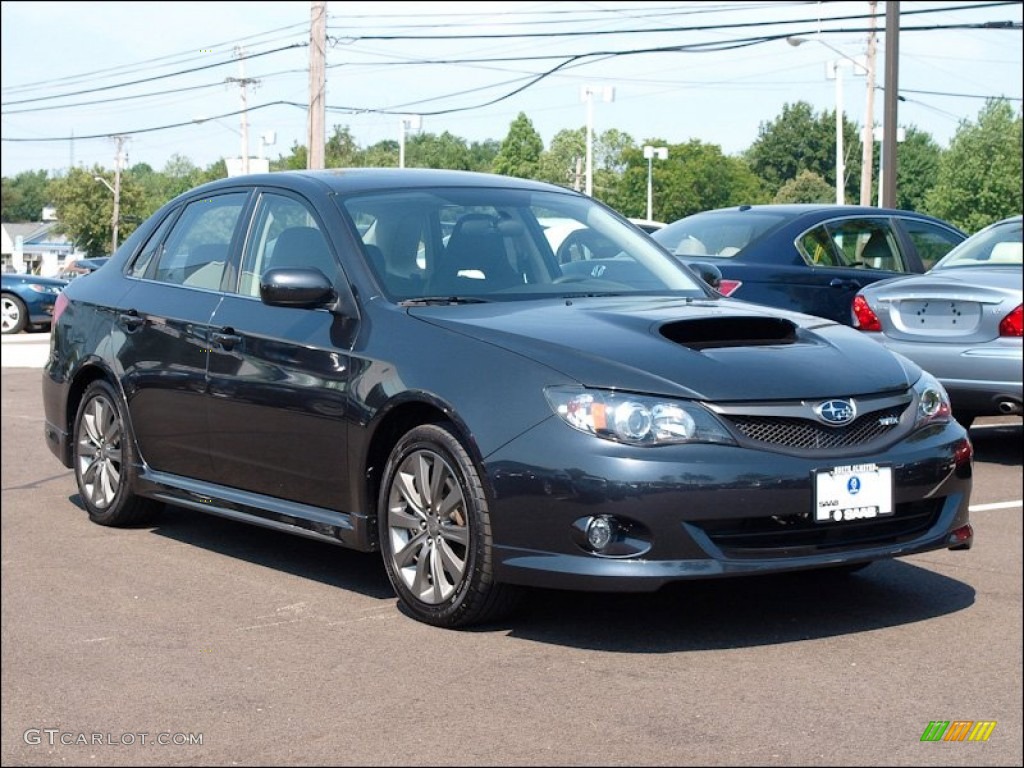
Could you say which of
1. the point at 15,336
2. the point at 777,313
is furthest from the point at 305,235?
the point at 15,336

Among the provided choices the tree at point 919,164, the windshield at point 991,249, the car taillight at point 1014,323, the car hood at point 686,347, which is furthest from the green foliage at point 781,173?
the car hood at point 686,347

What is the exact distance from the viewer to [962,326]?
8.68 meters

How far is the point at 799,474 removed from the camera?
185 inches

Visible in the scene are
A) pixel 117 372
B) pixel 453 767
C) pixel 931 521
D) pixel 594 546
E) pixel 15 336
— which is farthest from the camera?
pixel 15 336

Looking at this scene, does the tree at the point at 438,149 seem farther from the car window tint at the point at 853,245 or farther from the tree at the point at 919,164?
the tree at the point at 919,164

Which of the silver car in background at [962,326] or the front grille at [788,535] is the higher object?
the silver car in background at [962,326]

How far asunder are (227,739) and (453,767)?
0.60 meters

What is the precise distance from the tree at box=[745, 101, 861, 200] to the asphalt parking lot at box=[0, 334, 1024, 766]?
4128cm

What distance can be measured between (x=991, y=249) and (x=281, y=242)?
5312 mm

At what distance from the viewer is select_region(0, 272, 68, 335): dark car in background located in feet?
84.0

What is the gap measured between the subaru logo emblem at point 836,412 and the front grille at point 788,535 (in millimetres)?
319

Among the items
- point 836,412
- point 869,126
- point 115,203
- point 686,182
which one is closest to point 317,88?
point 869,126

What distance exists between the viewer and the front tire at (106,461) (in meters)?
6.86

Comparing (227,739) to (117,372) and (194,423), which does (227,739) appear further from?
(117,372)
